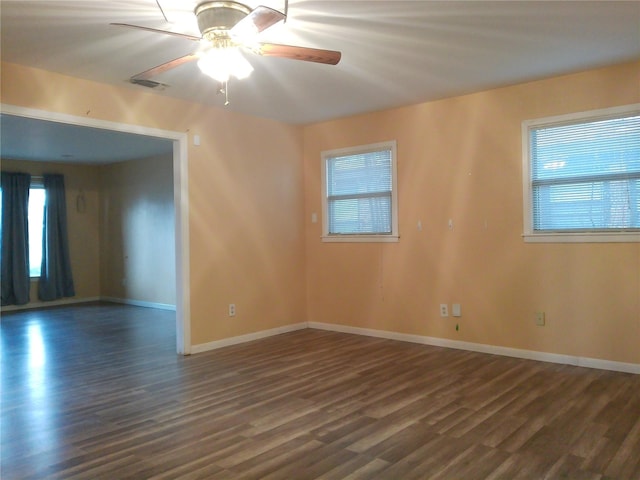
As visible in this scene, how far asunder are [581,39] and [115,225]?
797 centimetres

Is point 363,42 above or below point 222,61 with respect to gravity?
above

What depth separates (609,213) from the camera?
13.2 feet

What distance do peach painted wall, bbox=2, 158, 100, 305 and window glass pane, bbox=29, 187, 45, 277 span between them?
0.46 m

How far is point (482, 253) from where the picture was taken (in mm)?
4680

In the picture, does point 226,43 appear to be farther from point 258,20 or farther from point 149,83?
point 149,83

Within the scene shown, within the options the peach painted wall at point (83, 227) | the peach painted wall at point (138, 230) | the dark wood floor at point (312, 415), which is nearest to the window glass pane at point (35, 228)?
the peach painted wall at point (83, 227)

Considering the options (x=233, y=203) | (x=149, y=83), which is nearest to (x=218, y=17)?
(x=149, y=83)

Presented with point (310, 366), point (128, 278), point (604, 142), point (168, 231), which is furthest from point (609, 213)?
point (128, 278)

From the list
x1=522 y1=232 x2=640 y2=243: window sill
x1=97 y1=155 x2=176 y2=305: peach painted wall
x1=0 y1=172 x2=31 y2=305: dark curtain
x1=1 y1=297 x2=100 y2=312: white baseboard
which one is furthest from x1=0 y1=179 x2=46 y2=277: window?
x1=522 y1=232 x2=640 y2=243: window sill

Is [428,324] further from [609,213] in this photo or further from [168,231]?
[168,231]

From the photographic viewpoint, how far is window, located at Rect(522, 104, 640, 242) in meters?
3.93

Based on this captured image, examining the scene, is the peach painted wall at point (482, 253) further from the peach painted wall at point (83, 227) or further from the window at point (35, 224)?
the window at point (35, 224)

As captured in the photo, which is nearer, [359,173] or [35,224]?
[359,173]

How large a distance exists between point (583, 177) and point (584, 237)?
0.51 m
